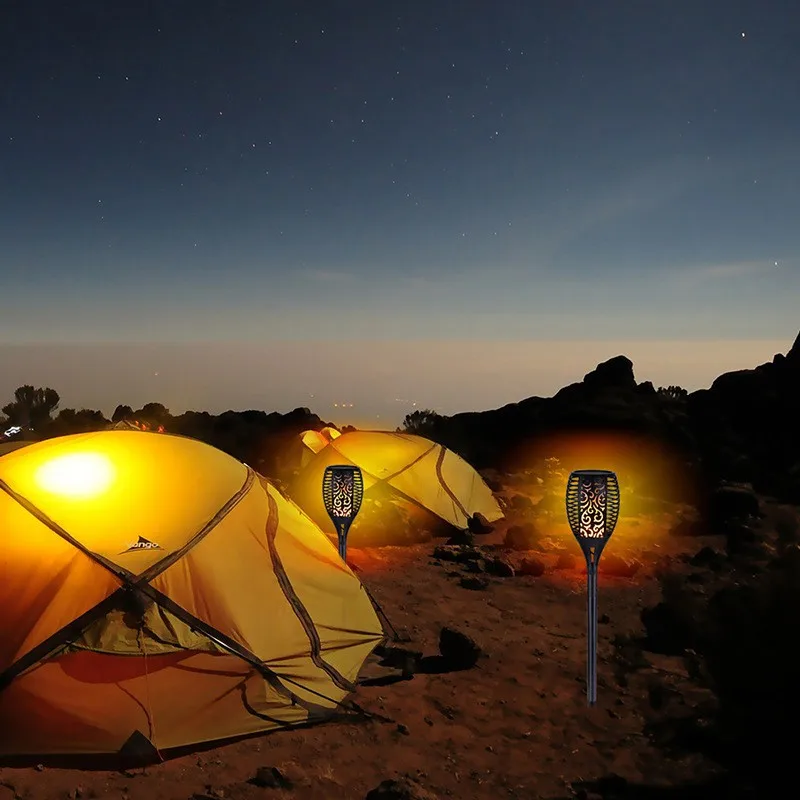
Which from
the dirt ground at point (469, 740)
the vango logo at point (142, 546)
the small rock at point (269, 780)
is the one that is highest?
the vango logo at point (142, 546)

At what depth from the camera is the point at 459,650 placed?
290 inches

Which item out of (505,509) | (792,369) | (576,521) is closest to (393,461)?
(505,509)

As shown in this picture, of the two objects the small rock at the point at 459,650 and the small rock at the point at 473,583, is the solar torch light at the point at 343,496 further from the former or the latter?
the small rock at the point at 473,583

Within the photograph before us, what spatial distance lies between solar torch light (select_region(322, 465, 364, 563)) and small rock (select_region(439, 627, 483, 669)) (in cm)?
221

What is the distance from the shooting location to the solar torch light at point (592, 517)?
641cm

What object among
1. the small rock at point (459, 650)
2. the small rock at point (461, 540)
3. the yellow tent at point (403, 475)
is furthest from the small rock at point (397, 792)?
the yellow tent at point (403, 475)

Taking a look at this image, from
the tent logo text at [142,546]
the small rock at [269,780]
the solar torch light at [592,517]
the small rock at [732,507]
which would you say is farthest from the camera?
the small rock at [732,507]

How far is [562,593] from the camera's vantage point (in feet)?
34.9

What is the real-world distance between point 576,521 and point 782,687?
2404 millimetres

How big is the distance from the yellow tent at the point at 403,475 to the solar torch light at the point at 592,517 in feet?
27.3

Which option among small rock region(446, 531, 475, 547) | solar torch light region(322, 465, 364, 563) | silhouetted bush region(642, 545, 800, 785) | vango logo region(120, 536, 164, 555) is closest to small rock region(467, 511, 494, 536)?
small rock region(446, 531, 475, 547)

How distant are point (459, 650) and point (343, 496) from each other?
2776 millimetres

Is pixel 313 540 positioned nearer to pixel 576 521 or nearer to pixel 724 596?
pixel 576 521

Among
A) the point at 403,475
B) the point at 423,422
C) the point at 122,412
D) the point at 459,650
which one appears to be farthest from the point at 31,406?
the point at 459,650
